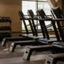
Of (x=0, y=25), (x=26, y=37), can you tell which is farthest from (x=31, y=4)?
(x=26, y=37)

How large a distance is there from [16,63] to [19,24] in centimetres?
571

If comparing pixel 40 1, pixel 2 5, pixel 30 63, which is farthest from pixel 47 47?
pixel 40 1

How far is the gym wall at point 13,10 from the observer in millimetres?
9195

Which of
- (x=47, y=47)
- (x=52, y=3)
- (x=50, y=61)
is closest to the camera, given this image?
(x=50, y=61)

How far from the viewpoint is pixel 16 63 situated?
3.92 m

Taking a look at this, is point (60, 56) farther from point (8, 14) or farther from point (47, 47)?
point (8, 14)

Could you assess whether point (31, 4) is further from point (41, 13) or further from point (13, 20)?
point (41, 13)

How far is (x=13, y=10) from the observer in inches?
371

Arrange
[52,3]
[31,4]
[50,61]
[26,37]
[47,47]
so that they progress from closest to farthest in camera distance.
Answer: [50,61], [47,47], [26,37], [52,3], [31,4]

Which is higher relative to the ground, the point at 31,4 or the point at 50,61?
the point at 31,4

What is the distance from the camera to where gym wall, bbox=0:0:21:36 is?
9.20 meters

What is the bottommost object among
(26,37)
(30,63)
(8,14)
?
(30,63)

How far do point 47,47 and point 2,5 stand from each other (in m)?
5.27

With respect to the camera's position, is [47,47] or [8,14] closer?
[47,47]
